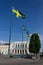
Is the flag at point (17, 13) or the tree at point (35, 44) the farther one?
the tree at point (35, 44)

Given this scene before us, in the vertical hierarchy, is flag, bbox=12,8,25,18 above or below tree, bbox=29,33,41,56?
above

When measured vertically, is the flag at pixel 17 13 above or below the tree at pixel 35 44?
above

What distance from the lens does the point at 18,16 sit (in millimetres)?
36594

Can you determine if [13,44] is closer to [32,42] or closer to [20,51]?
[20,51]

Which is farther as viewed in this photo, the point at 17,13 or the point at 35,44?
the point at 35,44

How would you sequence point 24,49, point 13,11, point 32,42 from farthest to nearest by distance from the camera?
point 24,49
point 32,42
point 13,11

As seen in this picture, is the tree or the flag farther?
the tree

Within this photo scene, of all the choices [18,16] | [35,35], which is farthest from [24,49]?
[18,16]

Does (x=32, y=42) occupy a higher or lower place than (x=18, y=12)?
lower

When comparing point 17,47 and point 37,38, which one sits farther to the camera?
point 17,47

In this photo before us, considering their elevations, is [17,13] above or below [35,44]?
above

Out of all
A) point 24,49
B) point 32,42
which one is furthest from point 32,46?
point 24,49

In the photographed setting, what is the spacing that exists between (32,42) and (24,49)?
109558 millimetres

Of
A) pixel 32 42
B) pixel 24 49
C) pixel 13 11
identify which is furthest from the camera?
pixel 24 49
